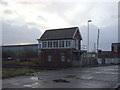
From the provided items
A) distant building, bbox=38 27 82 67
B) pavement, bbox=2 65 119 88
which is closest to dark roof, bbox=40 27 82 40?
distant building, bbox=38 27 82 67

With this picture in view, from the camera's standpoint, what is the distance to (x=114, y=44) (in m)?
80.7

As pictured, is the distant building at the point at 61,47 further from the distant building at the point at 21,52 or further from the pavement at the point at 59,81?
the pavement at the point at 59,81

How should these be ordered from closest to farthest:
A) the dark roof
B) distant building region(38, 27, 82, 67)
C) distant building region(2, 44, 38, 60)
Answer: distant building region(38, 27, 82, 67) → the dark roof → distant building region(2, 44, 38, 60)

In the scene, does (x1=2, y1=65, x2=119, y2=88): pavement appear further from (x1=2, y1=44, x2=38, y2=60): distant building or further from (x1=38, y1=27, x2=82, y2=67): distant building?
(x1=2, y1=44, x2=38, y2=60): distant building

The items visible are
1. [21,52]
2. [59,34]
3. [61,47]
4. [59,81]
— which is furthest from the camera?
[21,52]

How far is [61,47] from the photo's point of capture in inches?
1725

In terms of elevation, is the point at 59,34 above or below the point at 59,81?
above

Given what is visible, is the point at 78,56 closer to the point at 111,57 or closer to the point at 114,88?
the point at 111,57

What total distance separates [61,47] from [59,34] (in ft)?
11.9

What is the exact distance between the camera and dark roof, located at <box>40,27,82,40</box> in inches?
1731

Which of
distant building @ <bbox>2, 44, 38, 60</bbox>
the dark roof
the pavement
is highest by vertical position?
the dark roof

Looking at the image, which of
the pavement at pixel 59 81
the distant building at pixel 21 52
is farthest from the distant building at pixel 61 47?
the pavement at pixel 59 81

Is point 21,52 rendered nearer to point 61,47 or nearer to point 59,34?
point 59,34

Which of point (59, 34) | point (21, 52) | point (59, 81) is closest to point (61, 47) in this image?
point (59, 34)
